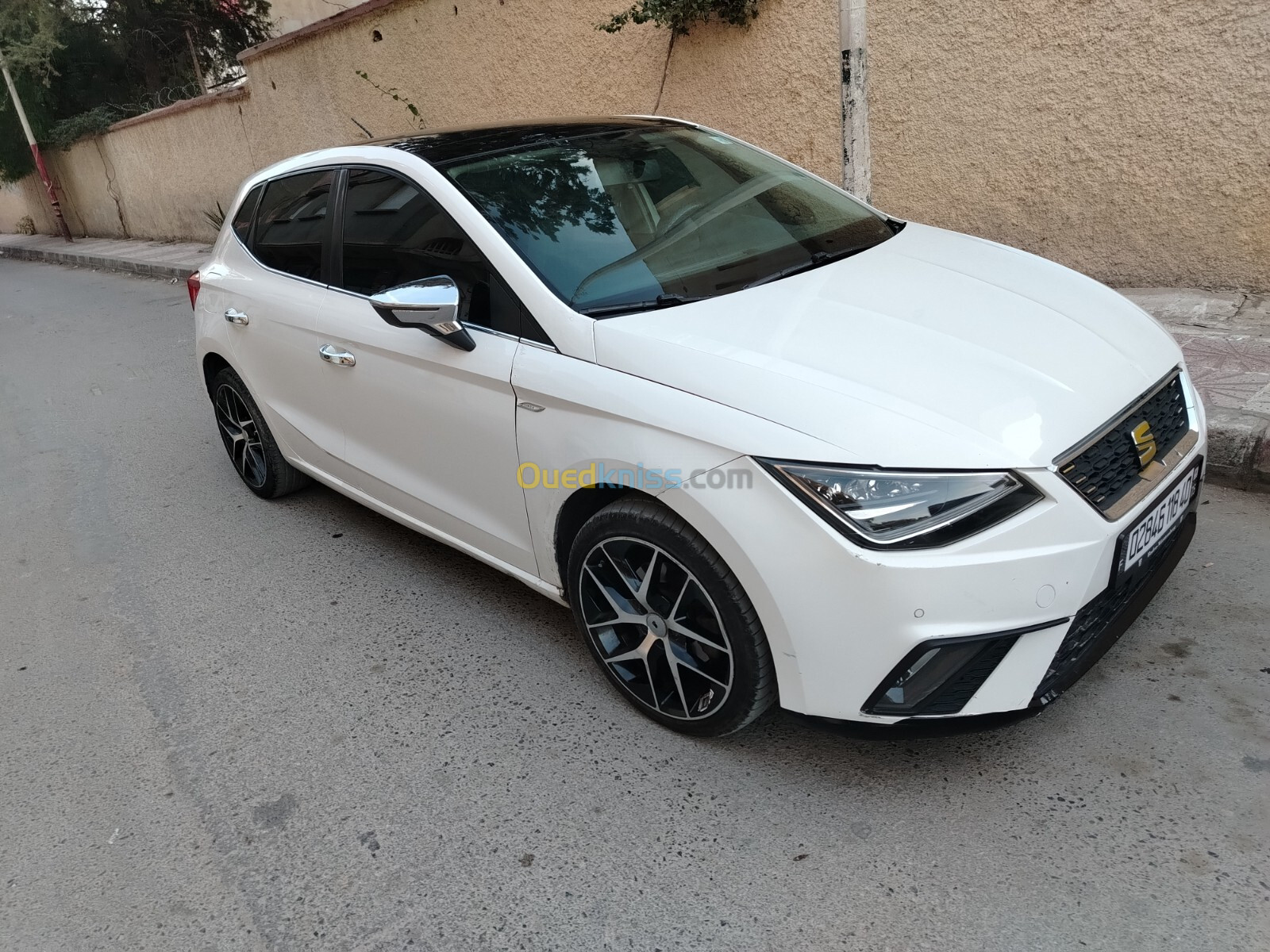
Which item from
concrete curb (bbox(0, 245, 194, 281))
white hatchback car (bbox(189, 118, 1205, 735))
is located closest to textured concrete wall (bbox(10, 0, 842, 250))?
concrete curb (bbox(0, 245, 194, 281))

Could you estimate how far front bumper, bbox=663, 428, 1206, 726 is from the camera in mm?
2096

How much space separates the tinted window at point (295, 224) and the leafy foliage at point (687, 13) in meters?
4.13

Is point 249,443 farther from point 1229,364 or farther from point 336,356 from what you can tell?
point 1229,364

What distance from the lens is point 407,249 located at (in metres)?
3.24

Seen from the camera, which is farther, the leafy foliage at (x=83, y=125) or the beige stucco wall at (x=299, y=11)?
the leafy foliage at (x=83, y=125)

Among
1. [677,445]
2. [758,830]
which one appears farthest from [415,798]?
[677,445]

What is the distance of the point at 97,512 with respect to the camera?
5023 millimetres

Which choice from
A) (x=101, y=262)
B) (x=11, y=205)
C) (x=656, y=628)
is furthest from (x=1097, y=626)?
(x=11, y=205)

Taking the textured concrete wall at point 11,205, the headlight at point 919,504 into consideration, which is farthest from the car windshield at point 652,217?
the textured concrete wall at point 11,205

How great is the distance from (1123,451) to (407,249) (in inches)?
90.9

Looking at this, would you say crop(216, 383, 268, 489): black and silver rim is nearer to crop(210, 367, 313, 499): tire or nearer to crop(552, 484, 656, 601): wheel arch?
crop(210, 367, 313, 499): tire

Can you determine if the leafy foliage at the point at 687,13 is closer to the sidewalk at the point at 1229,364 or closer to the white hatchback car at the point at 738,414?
the sidewalk at the point at 1229,364

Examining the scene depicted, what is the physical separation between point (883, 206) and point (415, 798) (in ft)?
18.3

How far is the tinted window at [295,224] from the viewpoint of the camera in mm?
3752
